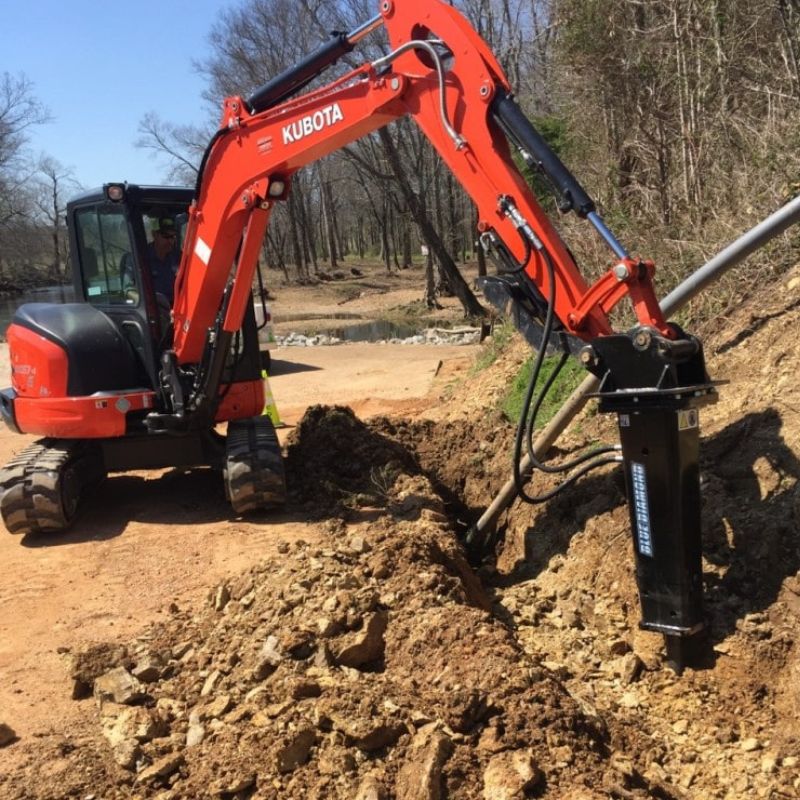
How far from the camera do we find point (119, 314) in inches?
281

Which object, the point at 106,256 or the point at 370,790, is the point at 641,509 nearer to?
the point at 370,790

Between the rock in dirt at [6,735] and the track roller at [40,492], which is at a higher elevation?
the track roller at [40,492]

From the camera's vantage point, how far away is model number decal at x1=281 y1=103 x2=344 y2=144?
5211 millimetres

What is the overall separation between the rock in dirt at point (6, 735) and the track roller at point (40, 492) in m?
2.93

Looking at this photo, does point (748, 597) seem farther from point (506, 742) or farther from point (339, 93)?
point (339, 93)

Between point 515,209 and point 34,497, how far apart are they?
14.4 ft

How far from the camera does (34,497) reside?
6.43 meters

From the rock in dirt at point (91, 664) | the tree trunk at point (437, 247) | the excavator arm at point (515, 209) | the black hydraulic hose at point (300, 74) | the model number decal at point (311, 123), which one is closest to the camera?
the excavator arm at point (515, 209)

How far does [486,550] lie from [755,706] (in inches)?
99.2

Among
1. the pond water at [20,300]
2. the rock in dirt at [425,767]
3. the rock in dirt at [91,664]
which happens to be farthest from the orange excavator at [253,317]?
the pond water at [20,300]

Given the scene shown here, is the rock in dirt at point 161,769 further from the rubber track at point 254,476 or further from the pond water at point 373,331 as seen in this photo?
the pond water at point 373,331

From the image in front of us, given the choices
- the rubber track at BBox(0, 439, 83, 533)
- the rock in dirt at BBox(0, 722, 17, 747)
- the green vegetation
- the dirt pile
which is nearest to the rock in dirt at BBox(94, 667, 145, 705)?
the dirt pile

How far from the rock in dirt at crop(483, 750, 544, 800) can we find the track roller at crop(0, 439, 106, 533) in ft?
15.1

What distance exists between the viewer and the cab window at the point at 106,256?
6.96m
